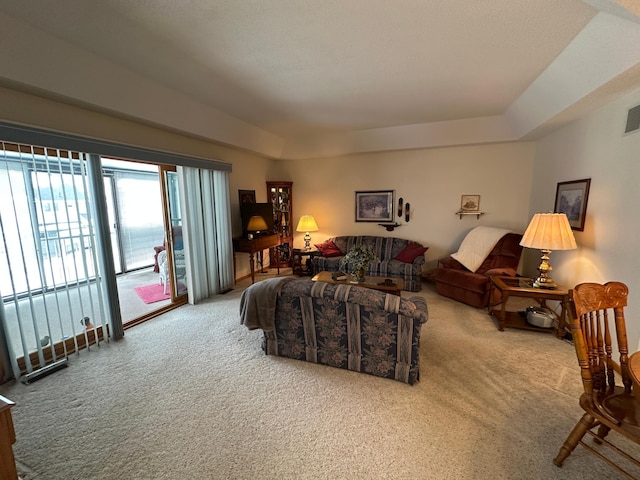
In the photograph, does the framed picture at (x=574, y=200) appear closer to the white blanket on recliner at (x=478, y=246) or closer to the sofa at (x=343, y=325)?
the white blanket on recliner at (x=478, y=246)

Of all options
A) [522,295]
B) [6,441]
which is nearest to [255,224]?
[6,441]

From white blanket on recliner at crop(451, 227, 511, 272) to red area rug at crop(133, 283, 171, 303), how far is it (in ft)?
15.8

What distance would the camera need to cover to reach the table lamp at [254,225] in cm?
472

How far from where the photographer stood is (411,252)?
15.4 ft

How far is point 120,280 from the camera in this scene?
5297mm

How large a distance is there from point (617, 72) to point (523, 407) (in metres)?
2.62

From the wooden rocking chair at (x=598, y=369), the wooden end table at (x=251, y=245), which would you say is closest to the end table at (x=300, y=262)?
the wooden end table at (x=251, y=245)

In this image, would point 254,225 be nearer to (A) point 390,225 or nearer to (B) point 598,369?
(A) point 390,225

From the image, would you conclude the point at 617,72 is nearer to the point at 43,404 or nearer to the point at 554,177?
the point at 554,177

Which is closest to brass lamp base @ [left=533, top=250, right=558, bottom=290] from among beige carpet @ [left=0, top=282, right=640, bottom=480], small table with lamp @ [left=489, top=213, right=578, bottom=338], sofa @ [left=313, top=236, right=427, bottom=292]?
small table with lamp @ [left=489, top=213, right=578, bottom=338]

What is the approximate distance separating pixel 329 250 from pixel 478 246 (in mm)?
2559

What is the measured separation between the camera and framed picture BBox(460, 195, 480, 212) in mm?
4699

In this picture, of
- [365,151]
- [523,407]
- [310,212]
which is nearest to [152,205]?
[310,212]

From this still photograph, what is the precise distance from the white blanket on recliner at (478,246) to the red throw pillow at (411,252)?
1.79 feet
